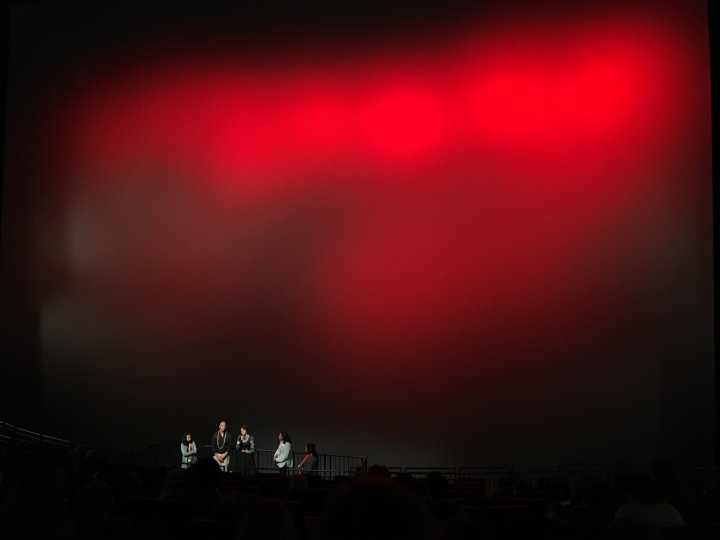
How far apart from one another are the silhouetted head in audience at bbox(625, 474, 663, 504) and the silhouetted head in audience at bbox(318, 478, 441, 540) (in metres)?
3.03

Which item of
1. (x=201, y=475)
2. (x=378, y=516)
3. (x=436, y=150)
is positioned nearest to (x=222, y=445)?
(x=436, y=150)

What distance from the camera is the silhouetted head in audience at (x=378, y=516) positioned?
1242 millimetres

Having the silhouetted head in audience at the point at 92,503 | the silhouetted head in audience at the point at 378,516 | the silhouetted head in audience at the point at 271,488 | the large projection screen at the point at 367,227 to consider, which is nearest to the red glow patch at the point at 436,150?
the large projection screen at the point at 367,227

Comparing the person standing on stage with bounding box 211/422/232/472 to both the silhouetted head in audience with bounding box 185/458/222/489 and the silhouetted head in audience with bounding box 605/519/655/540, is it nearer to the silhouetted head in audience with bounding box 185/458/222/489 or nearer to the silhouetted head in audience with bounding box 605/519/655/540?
the silhouetted head in audience with bounding box 185/458/222/489

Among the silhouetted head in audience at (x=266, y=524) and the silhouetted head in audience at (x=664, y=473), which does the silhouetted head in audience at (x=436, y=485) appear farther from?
the silhouetted head in audience at (x=266, y=524)

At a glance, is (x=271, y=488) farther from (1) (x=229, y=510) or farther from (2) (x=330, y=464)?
(2) (x=330, y=464)

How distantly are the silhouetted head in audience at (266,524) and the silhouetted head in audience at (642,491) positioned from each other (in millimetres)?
1936

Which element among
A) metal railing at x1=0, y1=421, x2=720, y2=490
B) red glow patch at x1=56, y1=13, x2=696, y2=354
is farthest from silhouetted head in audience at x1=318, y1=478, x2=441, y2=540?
red glow patch at x1=56, y1=13, x2=696, y2=354

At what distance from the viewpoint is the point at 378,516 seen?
1.25 meters

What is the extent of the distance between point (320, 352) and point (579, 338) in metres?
4.93

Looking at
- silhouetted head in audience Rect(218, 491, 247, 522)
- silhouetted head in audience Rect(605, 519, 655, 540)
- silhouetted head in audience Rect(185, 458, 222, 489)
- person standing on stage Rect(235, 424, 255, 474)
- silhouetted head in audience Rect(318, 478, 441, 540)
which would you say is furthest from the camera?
person standing on stage Rect(235, 424, 255, 474)

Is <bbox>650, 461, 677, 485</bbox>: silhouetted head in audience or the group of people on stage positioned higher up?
<bbox>650, 461, 677, 485</bbox>: silhouetted head in audience

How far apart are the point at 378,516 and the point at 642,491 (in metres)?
3.11

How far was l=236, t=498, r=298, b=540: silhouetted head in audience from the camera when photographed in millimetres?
2852
